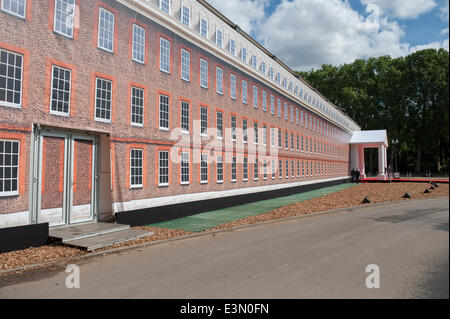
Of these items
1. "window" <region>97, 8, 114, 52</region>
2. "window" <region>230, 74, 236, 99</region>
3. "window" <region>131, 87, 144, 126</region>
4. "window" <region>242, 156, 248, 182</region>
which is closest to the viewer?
"window" <region>97, 8, 114, 52</region>

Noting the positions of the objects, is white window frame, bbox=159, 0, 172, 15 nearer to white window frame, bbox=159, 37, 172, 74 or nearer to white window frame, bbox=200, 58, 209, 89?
white window frame, bbox=159, 37, 172, 74

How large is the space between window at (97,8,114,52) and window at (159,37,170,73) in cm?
301

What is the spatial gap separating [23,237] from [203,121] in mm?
12253

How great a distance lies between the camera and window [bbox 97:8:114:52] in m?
13.6

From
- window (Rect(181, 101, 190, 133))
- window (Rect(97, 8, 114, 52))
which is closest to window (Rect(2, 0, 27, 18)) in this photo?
window (Rect(97, 8, 114, 52))

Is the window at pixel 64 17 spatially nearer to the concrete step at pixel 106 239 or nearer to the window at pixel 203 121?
the concrete step at pixel 106 239

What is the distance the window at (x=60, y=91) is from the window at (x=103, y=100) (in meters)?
1.32

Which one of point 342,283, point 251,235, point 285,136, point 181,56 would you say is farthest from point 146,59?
point 285,136

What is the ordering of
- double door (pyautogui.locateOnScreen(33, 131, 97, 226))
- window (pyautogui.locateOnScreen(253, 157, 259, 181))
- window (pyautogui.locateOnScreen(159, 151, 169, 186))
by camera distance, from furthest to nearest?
window (pyautogui.locateOnScreen(253, 157, 259, 181)) < window (pyautogui.locateOnScreen(159, 151, 169, 186)) < double door (pyautogui.locateOnScreen(33, 131, 97, 226))

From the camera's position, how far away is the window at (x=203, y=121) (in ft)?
65.1

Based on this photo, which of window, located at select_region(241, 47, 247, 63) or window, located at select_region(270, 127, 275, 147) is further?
window, located at select_region(270, 127, 275, 147)

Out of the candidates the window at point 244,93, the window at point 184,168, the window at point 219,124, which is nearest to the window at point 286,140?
the window at point 244,93
